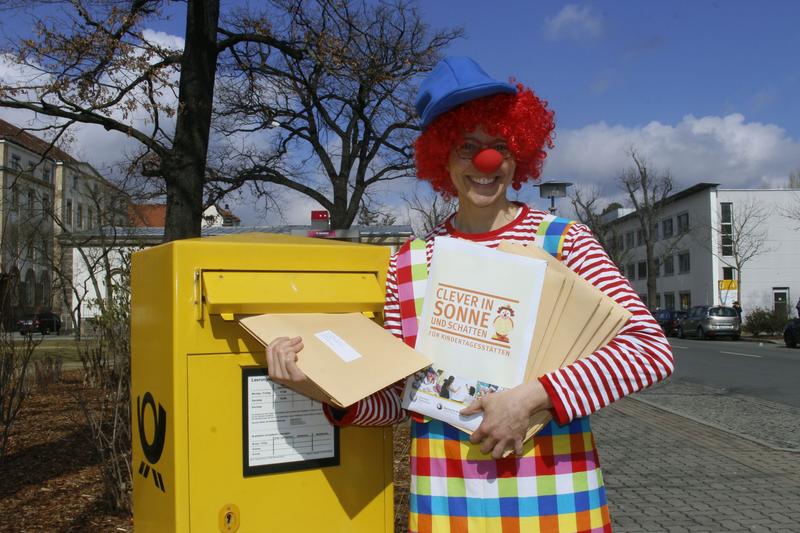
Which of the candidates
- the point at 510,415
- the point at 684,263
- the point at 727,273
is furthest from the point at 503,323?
the point at 684,263

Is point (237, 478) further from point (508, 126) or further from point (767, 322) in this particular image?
point (767, 322)

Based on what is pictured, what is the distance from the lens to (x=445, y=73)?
190cm

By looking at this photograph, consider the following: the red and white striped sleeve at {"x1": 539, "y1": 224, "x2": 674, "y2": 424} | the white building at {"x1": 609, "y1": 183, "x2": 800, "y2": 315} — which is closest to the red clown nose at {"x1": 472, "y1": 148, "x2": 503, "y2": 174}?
the red and white striped sleeve at {"x1": 539, "y1": 224, "x2": 674, "y2": 424}

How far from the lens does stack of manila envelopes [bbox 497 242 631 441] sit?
1.56 meters

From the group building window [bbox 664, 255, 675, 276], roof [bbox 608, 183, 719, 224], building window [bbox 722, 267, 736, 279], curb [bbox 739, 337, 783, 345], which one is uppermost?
roof [bbox 608, 183, 719, 224]

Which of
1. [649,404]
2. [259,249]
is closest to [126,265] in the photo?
[259,249]

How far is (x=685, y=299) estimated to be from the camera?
159ft

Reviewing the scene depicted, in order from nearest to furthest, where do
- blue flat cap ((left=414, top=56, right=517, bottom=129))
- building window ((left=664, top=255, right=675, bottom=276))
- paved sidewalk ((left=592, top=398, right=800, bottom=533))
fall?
blue flat cap ((left=414, top=56, right=517, bottom=129)) < paved sidewalk ((left=592, top=398, right=800, bottom=533)) < building window ((left=664, top=255, right=675, bottom=276))

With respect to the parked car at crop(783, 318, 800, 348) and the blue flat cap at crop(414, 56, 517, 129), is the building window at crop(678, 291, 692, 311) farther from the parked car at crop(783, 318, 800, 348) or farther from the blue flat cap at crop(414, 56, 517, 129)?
the blue flat cap at crop(414, 56, 517, 129)

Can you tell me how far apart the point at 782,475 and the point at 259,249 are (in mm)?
5647

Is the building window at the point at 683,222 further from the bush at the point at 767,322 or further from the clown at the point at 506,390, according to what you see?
the clown at the point at 506,390

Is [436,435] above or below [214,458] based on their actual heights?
above

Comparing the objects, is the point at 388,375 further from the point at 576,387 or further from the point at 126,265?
the point at 126,265

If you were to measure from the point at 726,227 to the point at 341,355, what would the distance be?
46580 mm
